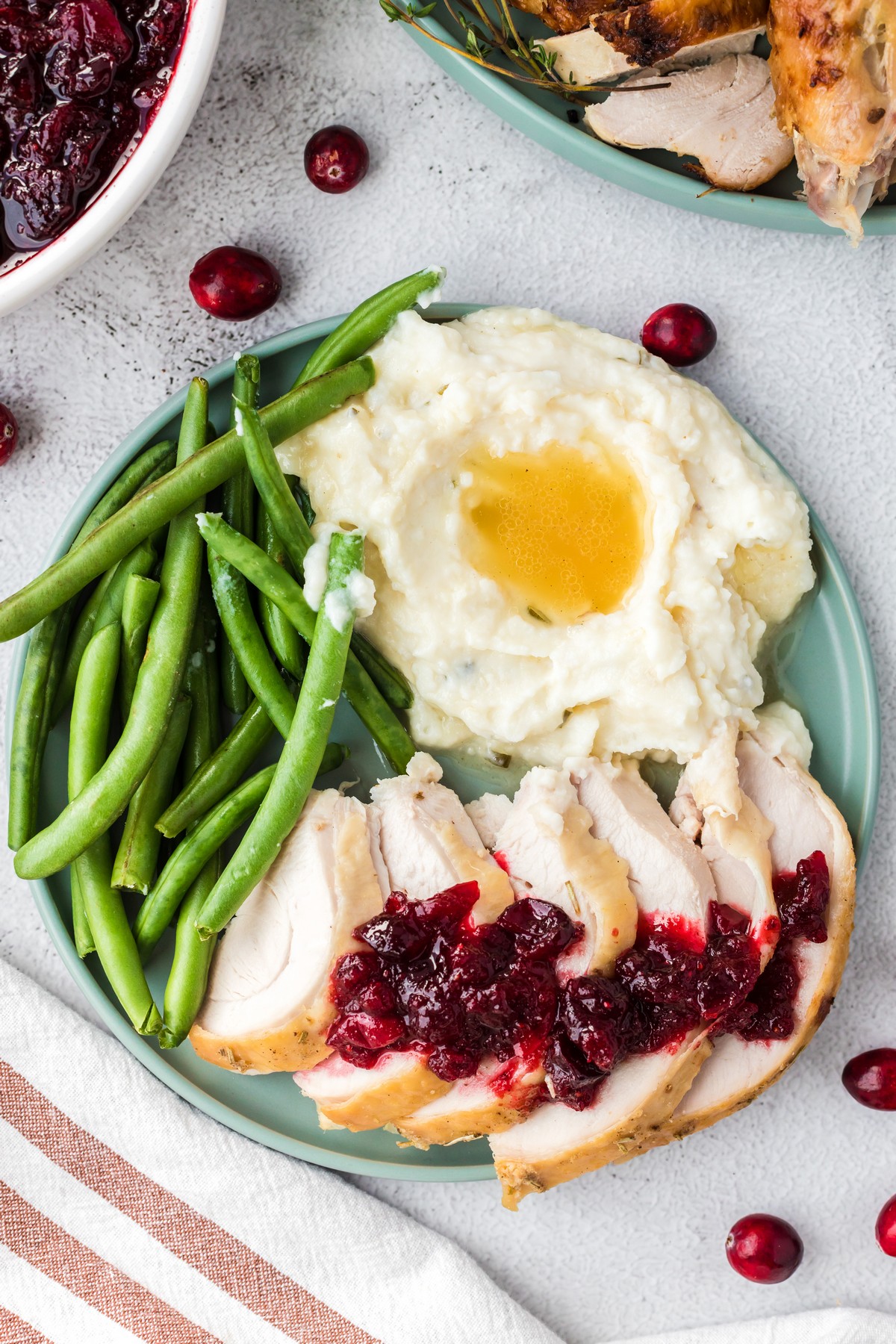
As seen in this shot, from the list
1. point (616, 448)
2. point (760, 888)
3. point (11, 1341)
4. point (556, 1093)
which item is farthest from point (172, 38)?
point (11, 1341)

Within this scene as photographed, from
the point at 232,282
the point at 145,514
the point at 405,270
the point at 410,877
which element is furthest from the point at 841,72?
the point at 410,877

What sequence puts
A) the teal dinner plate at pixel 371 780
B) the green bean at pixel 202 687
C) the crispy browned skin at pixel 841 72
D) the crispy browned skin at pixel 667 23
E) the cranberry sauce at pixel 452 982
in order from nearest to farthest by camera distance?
the crispy browned skin at pixel 841 72, the crispy browned skin at pixel 667 23, the cranberry sauce at pixel 452 982, the green bean at pixel 202 687, the teal dinner plate at pixel 371 780

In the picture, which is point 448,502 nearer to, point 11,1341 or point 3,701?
point 3,701

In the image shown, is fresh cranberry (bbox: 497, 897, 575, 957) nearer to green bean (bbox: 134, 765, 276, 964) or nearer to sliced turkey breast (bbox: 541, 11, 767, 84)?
green bean (bbox: 134, 765, 276, 964)

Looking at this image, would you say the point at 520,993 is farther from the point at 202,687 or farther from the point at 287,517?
the point at 287,517

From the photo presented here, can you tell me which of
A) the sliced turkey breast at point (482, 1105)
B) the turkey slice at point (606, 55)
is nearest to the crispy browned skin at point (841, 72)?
the turkey slice at point (606, 55)

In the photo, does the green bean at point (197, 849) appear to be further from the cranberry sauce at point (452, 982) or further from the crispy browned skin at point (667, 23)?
the crispy browned skin at point (667, 23)
